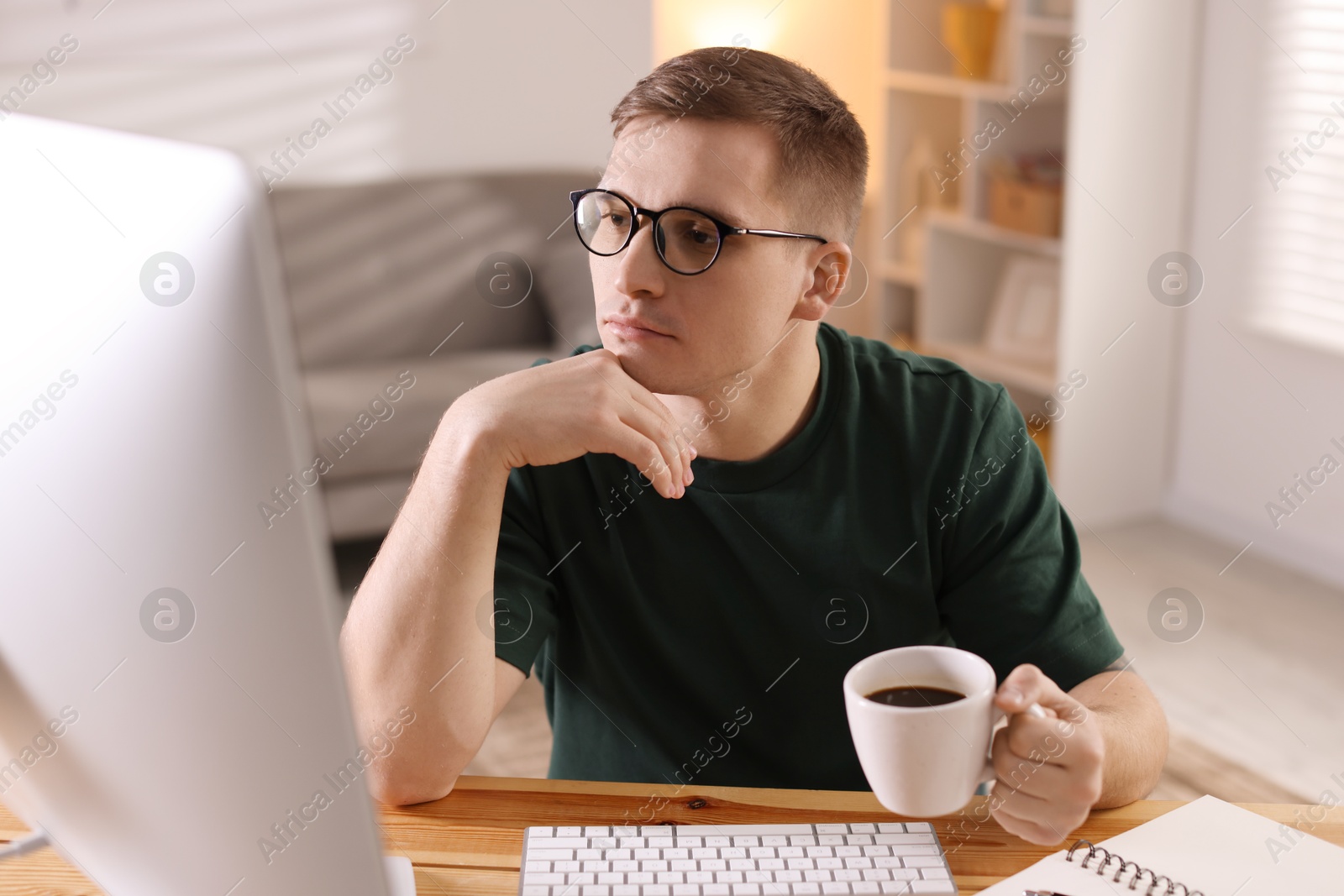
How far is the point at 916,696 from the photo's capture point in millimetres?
814

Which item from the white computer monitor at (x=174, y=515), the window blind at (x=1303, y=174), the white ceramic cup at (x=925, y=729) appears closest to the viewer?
the white computer monitor at (x=174, y=515)

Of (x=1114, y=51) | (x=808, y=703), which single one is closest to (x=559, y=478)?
(x=808, y=703)

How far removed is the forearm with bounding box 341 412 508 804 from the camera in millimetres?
990

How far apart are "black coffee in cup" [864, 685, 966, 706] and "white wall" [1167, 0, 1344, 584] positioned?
2718mm

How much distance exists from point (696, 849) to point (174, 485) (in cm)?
53

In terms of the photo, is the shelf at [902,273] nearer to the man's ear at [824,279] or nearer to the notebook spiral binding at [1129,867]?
the man's ear at [824,279]

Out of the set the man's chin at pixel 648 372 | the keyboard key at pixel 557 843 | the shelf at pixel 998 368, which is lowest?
the shelf at pixel 998 368

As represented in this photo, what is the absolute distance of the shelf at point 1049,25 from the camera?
3.42 meters

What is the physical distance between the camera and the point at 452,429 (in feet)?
3.30

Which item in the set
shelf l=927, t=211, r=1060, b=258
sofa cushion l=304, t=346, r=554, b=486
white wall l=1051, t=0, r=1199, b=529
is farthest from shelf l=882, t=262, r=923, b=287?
sofa cushion l=304, t=346, r=554, b=486

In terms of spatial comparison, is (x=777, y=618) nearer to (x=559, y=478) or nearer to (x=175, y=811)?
(x=559, y=478)

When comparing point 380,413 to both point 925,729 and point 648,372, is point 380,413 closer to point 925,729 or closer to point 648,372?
point 648,372

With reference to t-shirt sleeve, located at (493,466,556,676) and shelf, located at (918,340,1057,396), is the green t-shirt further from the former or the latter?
shelf, located at (918,340,1057,396)

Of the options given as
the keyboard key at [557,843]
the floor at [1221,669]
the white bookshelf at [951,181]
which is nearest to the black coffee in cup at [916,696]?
the keyboard key at [557,843]
